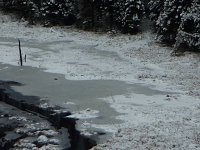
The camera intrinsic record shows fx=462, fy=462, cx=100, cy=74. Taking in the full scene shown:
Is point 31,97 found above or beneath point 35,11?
beneath

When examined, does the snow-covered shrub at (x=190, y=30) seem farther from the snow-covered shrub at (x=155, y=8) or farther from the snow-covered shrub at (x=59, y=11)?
the snow-covered shrub at (x=59, y=11)

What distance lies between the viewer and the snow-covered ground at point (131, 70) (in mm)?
14266

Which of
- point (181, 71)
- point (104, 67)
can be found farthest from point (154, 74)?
point (104, 67)

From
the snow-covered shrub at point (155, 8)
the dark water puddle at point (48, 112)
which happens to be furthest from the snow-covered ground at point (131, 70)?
the snow-covered shrub at point (155, 8)

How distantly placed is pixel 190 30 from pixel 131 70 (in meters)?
6.10

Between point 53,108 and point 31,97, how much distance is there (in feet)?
6.83

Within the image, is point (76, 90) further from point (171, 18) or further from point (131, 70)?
point (171, 18)

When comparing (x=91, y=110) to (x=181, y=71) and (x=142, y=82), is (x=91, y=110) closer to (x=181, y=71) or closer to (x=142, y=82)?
(x=142, y=82)

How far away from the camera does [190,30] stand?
92.6ft

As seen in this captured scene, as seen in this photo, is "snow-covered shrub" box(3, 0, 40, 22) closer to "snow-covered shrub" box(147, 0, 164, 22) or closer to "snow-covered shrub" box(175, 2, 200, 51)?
"snow-covered shrub" box(147, 0, 164, 22)

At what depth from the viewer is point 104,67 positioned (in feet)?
82.6

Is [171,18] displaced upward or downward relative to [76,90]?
upward

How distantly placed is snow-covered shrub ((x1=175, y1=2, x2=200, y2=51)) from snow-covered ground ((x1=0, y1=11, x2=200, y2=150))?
3.62ft

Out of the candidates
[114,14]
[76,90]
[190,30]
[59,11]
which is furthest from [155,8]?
[76,90]
